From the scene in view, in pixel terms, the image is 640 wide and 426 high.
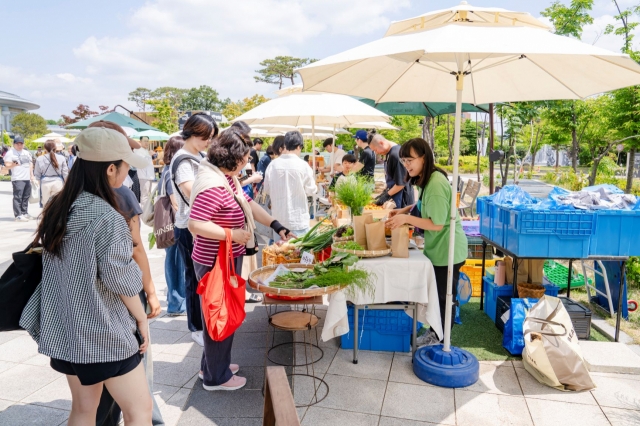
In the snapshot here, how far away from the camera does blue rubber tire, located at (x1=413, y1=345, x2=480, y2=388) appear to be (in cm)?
339

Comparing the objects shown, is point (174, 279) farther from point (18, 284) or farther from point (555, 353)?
point (555, 353)

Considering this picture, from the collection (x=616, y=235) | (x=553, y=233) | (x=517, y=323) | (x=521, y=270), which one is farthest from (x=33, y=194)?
(x=616, y=235)

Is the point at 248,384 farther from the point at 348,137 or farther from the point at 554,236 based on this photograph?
the point at 348,137

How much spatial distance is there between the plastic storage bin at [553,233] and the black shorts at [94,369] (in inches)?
126

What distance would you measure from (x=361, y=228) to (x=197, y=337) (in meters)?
1.81

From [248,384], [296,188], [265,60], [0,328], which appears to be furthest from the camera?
[265,60]

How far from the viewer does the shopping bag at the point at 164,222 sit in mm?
4273

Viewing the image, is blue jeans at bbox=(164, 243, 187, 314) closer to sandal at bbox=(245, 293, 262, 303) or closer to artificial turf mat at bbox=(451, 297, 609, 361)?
sandal at bbox=(245, 293, 262, 303)

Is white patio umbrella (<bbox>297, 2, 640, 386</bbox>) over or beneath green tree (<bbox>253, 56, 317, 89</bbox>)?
beneath

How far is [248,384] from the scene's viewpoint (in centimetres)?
349

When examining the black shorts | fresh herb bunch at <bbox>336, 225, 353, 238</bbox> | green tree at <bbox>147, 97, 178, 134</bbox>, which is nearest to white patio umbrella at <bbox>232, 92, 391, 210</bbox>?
fresh herb bunch at <bbox>336, 225, 353, 238</bbox>

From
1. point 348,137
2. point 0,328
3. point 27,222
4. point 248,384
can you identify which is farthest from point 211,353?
point 348,137

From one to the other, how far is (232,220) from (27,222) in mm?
9796

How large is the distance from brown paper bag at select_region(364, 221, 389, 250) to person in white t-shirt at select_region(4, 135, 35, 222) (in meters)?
9.69
